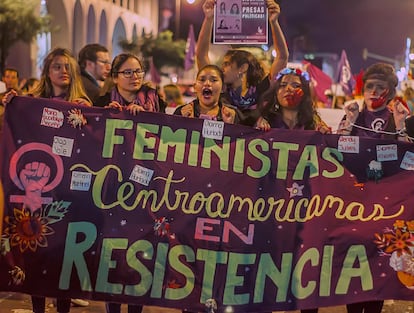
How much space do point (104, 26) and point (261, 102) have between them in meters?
44.2

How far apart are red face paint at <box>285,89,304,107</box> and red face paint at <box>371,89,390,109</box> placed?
55 cm

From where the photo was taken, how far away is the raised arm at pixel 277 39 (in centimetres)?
554

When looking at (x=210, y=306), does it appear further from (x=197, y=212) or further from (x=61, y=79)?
(x=61, y=79)

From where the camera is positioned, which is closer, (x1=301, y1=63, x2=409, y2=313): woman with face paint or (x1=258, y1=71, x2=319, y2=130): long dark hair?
(x1=258, y1=71, x2=319, y2=130): long dark hair

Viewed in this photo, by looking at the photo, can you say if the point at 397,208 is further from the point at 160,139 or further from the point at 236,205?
the point at 160,139

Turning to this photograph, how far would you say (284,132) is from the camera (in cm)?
452

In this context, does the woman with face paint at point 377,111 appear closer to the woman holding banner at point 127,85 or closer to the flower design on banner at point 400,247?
the flower design on banner at point 400,247

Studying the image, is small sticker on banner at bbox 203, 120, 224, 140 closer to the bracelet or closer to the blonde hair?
the blonde hair

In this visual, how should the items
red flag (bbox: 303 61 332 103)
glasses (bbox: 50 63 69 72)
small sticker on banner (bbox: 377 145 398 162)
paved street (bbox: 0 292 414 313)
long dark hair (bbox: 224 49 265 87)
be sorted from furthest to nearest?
red flag (bbox: 303 61 332 103)
long dark hair (bbox: 224 49 265 87)
paved street (bbox: 0 292 414 313)
glasses (bbox: 50 63 69 72)
small sticker on banner (bbox: 377 145 398 162)

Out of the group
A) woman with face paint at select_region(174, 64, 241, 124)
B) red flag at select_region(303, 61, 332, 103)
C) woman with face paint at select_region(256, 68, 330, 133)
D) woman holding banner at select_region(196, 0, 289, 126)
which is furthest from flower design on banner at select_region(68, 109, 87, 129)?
red flag at select_region(303, 61, 332, 103)

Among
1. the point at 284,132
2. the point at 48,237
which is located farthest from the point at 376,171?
the point at 48,237

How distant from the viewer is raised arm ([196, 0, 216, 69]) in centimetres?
560

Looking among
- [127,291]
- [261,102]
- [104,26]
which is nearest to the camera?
[127,291]

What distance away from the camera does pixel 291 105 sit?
466 cm
